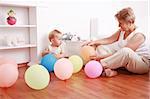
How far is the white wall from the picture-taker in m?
2.99

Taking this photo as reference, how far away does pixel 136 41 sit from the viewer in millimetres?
2195

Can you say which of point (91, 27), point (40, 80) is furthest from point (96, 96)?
point (91, 27)

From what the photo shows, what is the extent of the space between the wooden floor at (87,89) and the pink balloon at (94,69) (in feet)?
0.17

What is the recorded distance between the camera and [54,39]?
2717 millimetres

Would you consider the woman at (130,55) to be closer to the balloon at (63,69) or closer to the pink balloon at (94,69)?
the pink balloon at (94,69)

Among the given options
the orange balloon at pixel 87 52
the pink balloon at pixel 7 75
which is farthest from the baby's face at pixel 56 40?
the pink balloon at pixel 7 75

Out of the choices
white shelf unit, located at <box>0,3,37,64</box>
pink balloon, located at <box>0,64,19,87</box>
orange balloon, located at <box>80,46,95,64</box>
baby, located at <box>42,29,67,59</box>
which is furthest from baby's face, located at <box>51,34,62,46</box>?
pink balloon, located at <box>0,64,19,87</box>

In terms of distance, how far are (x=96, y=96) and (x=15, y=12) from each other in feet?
5.47

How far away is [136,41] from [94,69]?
54cm

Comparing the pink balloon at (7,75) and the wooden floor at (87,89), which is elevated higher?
Answer: the pink balloon at (7,75)

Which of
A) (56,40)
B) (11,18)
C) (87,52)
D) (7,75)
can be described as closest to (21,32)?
(11,18)

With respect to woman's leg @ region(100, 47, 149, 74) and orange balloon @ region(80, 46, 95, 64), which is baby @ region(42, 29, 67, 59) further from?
woman's leg @ region(100, 47, 149, 74)

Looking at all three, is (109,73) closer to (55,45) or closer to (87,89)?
(87,89)

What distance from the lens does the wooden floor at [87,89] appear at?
1610 mm
